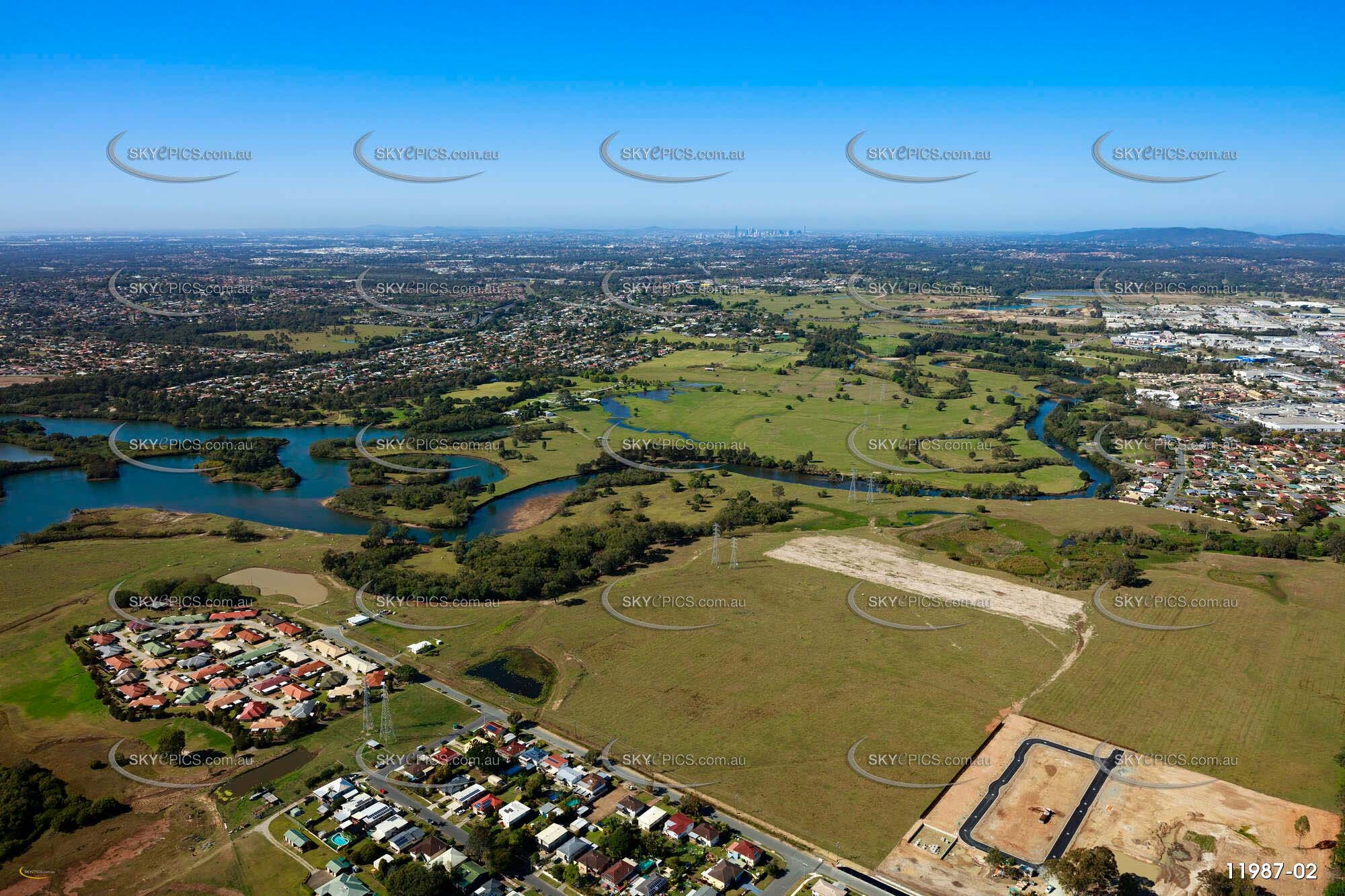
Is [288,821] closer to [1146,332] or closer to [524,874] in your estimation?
[524,874]

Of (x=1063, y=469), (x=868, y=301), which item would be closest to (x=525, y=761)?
(x=1063, y=469)
